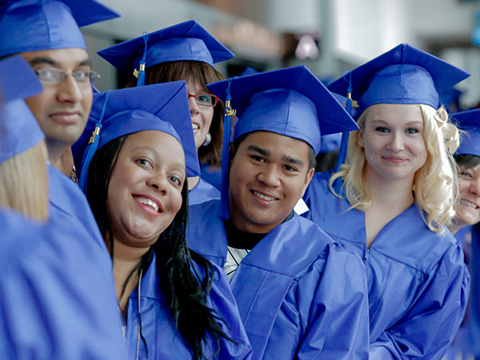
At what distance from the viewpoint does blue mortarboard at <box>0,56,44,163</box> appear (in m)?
1.12

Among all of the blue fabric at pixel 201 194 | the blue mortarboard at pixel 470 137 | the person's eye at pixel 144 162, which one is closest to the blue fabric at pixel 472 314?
the blue mortarboard at pixel 470 137

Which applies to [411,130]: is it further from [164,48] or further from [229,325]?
[229,325]

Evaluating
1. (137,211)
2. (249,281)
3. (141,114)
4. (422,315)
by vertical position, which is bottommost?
(422,315)

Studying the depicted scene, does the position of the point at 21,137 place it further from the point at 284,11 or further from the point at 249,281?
the point at 284,11

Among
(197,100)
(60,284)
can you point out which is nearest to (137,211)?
(60,284)

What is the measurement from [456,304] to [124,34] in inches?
148

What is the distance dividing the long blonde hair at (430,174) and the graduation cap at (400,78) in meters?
0.06

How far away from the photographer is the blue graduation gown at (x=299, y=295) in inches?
84.9

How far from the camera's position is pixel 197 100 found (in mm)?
2748

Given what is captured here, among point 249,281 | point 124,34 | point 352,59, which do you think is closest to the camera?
point 249,281

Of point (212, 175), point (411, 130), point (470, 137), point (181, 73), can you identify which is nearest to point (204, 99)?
point (181, 73)

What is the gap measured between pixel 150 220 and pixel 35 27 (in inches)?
24.1

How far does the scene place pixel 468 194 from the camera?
3256 mm

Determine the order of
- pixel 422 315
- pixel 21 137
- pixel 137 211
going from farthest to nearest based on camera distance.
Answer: pixel 422 315
pixel 137 211
pixel 21 137
